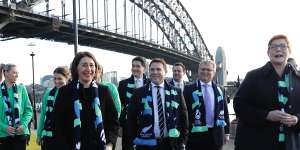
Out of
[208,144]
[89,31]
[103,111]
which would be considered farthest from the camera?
[89,31]

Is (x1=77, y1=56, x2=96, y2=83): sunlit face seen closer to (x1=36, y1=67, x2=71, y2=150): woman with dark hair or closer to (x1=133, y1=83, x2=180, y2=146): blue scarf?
(x1=133, y1=83, x2=180, y2=146): blue scarf

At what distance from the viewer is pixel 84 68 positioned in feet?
14.5

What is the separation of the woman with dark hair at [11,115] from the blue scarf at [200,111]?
224 centimetres

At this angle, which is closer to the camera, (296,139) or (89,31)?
(296,139)

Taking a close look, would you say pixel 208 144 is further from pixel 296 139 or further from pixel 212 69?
pixel 296 139

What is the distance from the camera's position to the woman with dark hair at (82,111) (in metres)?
4.35

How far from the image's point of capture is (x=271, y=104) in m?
4.23

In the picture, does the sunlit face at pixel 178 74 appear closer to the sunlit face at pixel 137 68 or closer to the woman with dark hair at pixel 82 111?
the sunlit face at pixel 137 68

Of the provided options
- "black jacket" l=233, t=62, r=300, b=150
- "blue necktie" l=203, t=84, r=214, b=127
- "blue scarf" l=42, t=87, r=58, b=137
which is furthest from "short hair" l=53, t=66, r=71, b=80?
"black jacket" l=233, t=62, r=300, b=150

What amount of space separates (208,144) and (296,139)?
7.82 feet

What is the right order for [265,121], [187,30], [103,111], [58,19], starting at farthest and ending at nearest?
[187,30], [58,19], [103,111], [265,121]

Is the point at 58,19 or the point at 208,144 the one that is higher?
the point at 58,19

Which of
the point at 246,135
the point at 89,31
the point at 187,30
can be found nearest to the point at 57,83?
the point at 246,135

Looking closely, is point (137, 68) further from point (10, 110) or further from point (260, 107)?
point (260, 107)
